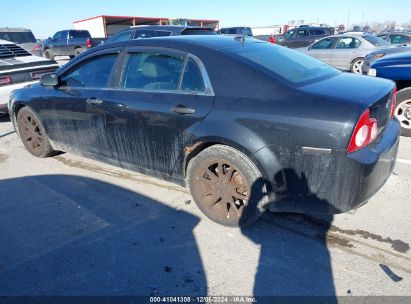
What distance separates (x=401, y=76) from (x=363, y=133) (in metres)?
3.39

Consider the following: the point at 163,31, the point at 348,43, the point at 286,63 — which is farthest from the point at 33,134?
the point at 348,43

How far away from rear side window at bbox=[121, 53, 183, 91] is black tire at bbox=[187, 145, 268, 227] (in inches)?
30.7

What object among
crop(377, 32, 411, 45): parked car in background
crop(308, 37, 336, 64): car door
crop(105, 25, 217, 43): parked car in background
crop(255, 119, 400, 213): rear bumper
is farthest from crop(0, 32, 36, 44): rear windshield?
crop(255, 119, 400, 213): rear bumper

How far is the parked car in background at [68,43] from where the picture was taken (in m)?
20.2

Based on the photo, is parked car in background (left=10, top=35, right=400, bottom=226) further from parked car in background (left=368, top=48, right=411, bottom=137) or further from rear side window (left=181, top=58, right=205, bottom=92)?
parked car in background (left=368, top=48, right=411, bottom=137)

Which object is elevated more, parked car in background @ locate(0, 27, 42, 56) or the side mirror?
parked car in background @ locate(0, 27, 42, 56)

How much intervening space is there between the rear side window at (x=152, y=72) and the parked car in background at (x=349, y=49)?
9740 mm

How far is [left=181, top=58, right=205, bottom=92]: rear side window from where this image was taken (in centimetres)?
312

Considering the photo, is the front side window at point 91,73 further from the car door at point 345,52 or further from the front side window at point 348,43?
the front side window at point 348,43

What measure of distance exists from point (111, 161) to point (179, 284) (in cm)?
195

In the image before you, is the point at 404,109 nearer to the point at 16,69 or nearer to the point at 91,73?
the point at 91,73

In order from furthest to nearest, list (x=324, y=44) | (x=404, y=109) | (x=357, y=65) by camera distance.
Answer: (x=324, y=44) < (x=357, y=65) < (x=404, y=109)

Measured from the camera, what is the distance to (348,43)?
1205cm

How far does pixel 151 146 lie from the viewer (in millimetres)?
3518
